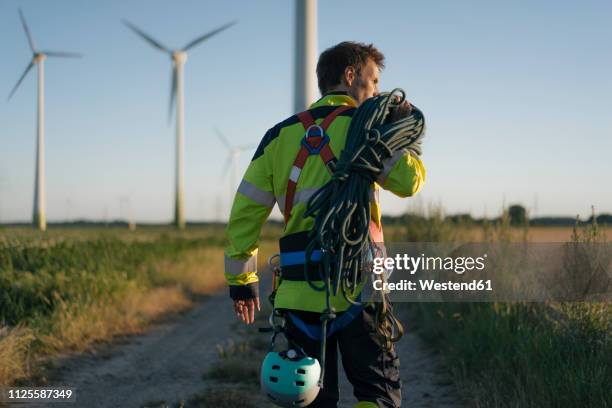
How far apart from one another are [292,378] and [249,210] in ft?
2.87

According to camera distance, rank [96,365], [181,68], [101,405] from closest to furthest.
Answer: [101,405] < [96,365] < [181,68]

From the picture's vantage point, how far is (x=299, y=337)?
333 cm

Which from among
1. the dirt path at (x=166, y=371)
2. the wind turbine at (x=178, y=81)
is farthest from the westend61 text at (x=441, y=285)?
the wind turbine at (x=178, y=81)

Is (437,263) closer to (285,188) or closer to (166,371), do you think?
(166,371)

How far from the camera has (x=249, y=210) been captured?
3.44m

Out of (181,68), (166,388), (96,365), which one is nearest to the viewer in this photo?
(166,388)

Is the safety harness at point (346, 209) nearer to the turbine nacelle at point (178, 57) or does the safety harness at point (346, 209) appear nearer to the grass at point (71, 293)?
the grass at point (71, 293)

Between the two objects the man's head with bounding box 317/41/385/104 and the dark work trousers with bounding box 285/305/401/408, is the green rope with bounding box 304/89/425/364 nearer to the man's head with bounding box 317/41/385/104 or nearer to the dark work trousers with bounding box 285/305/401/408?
the dark work trousers with bounding box 285/305/401/408

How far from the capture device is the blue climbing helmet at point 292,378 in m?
3.07

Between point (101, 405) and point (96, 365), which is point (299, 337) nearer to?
point (101, 405)

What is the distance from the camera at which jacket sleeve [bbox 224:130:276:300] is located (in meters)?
3.43

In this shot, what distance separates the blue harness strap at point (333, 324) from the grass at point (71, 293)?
4227mm

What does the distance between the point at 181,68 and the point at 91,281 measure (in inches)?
850

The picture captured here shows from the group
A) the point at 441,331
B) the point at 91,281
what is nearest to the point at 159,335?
the point at 91,281
